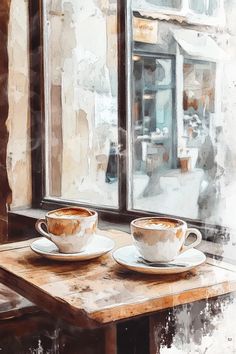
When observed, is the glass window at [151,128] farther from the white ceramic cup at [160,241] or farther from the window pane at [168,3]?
the white ceramic cup at [160,241]

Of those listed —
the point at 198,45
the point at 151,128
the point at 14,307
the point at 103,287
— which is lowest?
the point at 14,307

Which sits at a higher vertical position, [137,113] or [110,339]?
[137,113]

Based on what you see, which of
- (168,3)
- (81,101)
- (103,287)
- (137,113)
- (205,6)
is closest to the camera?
(103,287)

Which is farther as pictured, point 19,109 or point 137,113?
point 19,109

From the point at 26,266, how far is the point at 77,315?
19 cm

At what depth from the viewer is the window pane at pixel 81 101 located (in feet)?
3.71

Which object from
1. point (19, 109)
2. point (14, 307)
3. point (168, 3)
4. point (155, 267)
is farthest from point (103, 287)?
point (19, 109)

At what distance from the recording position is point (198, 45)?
2.68 ft

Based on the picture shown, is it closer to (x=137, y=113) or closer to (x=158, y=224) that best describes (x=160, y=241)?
(x=158, y=224)

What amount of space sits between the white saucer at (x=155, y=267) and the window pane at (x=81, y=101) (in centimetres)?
36

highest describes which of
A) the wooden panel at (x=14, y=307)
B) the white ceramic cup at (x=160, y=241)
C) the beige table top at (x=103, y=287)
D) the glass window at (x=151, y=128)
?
the glass window at (x=151, y=128)

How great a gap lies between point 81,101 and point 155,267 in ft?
2.10

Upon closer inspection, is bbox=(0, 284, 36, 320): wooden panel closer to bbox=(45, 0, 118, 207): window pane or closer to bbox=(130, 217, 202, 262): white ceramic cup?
bbox=(45, 0, 118, 207): window pane

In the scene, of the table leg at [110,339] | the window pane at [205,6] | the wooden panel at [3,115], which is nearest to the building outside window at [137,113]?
the window pane at [205,6]
